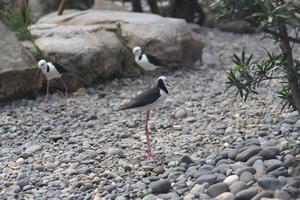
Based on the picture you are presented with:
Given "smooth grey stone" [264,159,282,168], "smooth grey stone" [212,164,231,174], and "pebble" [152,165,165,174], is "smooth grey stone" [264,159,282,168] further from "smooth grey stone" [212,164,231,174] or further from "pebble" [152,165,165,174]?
"pebble" [152,165,165,174]

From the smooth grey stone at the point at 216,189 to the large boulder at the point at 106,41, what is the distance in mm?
3688

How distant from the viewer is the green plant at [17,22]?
7289 millimetres

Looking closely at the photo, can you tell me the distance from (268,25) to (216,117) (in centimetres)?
243

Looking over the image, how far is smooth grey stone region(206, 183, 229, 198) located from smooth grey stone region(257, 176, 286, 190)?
0.70ft

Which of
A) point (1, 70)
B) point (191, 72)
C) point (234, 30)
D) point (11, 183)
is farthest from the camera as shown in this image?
point (234, 30)

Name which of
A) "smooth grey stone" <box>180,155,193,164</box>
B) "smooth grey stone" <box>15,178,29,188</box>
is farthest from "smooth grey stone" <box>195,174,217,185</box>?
"smooth grey stone" <box>15,178,29,188</box>

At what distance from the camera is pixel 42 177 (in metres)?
4.34

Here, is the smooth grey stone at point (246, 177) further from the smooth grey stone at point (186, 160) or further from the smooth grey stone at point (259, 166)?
the smooth grey stone at point (186, 160)

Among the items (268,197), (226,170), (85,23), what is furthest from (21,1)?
(268,197)

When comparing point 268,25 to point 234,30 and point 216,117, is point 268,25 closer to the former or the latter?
point 216,117

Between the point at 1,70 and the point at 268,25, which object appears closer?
the point at 268,25

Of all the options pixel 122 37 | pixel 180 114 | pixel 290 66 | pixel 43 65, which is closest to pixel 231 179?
pixel 290 66

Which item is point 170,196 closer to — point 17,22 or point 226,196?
point 226,196

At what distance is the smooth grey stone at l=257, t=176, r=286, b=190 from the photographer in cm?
348
